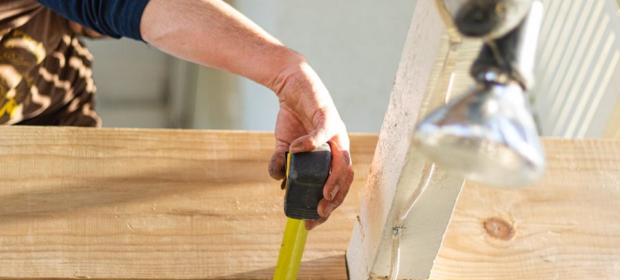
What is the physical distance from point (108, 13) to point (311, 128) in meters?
0.31

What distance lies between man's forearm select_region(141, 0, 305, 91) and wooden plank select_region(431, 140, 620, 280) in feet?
0.91

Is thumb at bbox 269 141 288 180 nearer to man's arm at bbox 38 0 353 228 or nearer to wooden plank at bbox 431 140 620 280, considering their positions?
man's arm at bbox 38 0 353 228

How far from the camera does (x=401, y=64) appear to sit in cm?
66

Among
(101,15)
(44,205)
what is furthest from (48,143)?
(101,15)

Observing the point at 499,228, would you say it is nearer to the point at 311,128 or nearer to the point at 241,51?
the point at 311,128

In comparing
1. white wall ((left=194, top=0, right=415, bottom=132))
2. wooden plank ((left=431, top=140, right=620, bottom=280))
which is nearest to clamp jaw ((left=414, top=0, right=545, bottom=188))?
wooden plank ((left=431, top=140, right=620, bottom=280))

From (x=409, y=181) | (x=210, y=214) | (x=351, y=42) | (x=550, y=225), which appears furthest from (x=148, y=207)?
(x=351, y=42)

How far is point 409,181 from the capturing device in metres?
0.65

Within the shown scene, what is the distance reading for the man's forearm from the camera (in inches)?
34.7

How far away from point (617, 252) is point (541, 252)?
3.5 inches

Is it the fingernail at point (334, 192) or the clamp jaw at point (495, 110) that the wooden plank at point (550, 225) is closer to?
the fingernail at point (334, 192)

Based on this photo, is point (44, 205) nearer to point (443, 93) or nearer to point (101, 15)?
point (101, 15)

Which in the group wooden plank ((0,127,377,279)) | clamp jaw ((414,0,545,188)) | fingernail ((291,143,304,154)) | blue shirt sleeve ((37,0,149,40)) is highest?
clamp jaw ((414,0,545,188))

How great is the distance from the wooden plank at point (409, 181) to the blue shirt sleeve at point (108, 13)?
376mm
